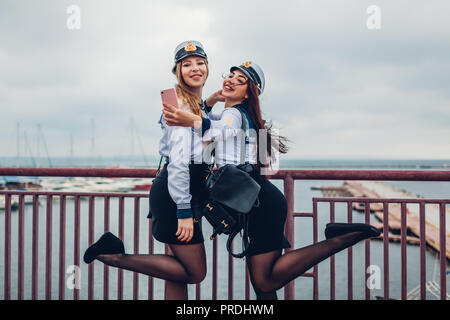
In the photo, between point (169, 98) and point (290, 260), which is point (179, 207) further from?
point (290, 260)

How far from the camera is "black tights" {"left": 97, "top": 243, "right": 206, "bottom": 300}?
6.12 ft

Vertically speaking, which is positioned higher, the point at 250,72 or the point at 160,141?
the point at 250,72

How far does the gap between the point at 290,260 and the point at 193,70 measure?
109 centimetres

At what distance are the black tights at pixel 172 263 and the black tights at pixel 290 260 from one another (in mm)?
275

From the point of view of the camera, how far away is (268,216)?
1.83 m

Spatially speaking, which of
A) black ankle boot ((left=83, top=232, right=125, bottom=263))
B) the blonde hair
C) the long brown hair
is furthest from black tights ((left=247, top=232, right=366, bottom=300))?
the blonde hair

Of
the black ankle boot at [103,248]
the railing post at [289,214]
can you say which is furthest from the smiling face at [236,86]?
the black ankle boot at [103,248]

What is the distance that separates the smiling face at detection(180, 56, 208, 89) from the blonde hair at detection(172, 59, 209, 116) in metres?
0.02

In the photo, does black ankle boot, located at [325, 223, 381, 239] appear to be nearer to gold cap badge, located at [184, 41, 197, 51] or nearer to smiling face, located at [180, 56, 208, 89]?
smiling face, located at [180, 56, 208, 89]

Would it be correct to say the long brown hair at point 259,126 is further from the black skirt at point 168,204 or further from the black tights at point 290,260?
the black tights at point 290,260
